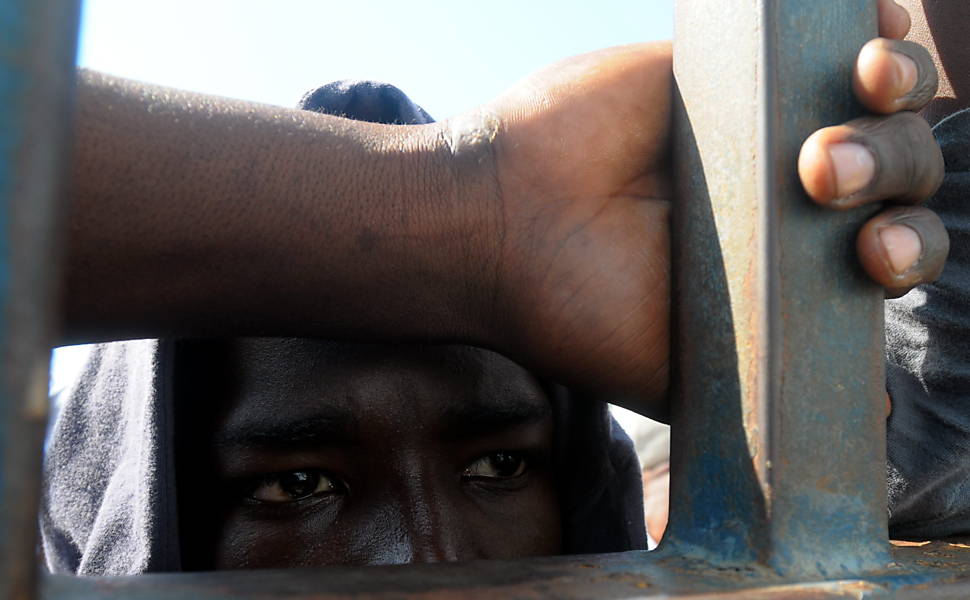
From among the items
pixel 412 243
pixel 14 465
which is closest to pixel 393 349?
pixel 412 243

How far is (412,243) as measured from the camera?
89cm

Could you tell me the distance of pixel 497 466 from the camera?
1.63 meters

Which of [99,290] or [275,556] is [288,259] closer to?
[99,290]

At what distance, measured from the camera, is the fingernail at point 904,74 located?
74 cm

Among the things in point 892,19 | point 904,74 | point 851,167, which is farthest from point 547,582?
point 892,19

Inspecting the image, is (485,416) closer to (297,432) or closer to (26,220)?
(297,432)

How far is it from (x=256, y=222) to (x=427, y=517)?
2.49 feet

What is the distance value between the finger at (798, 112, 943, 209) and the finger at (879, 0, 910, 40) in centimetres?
8

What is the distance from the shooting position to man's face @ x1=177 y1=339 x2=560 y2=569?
1414 millimetres

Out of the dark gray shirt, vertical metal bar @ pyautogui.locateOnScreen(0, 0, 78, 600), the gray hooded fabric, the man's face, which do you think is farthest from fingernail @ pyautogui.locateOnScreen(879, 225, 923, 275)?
the gray hooded fabric

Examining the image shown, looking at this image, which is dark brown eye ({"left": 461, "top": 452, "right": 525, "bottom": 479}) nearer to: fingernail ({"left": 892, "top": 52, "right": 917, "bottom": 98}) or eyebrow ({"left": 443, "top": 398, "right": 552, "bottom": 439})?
eyebrow ({"left": 443, "top": 398, "right": 552, "bottom": 439})

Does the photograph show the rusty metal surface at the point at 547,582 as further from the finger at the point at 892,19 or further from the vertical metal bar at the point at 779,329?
the finger at the point at 892,19

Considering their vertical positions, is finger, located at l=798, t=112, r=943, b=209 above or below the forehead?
above

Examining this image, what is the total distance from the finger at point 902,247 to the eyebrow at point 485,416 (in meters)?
0.78
